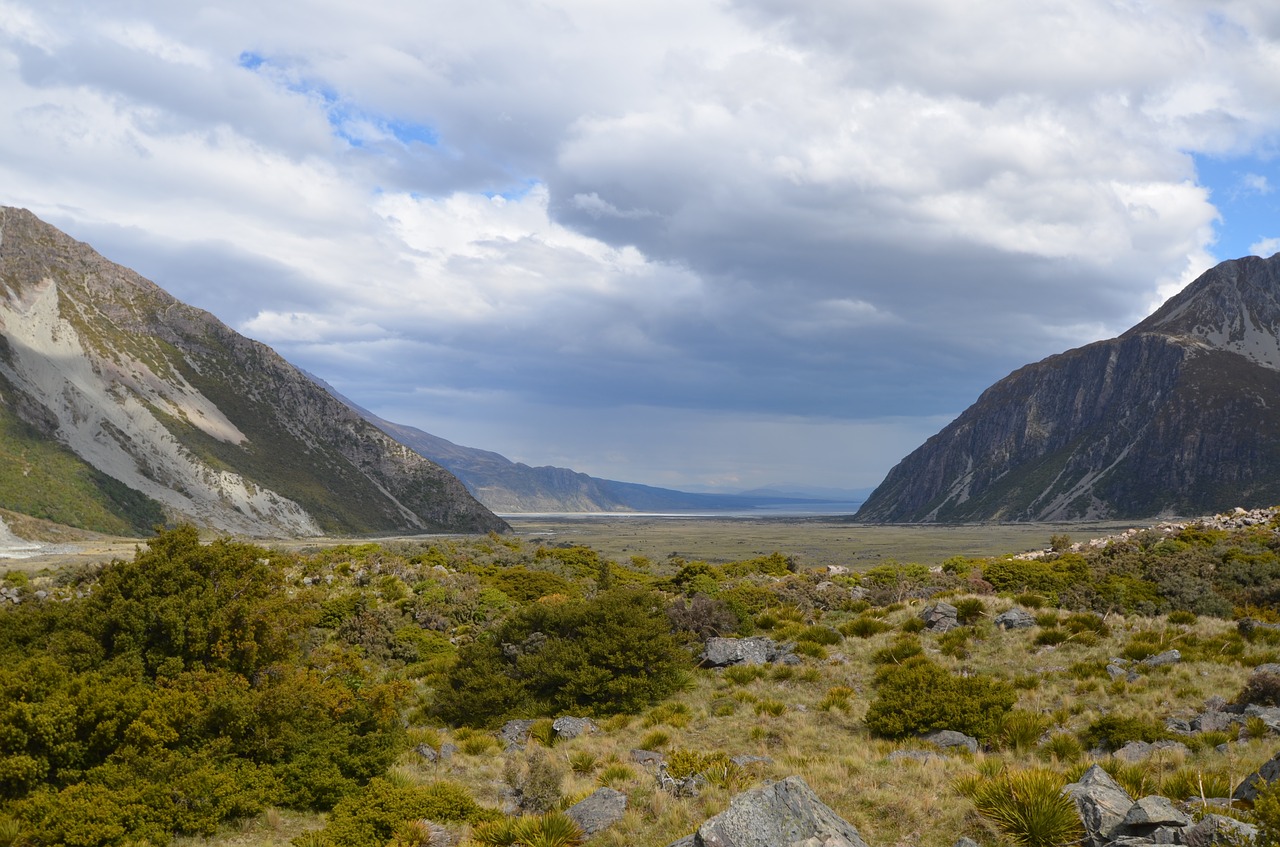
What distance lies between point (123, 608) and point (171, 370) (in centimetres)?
16740

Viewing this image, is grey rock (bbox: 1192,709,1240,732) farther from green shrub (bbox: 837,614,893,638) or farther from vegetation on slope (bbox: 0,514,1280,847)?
green shrub (bbox: 837,614,893,638)

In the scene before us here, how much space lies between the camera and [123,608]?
16.0 meters

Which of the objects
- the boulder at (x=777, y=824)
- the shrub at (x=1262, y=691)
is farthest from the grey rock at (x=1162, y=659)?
the boulder at (x=777, y=824)

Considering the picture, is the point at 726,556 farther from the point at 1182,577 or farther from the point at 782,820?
the point at 782,820

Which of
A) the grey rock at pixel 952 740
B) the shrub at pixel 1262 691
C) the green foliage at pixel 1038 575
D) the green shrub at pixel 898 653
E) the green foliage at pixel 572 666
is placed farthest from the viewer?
the green foliage at pixel 1038 575

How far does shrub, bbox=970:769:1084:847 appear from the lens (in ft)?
29.3

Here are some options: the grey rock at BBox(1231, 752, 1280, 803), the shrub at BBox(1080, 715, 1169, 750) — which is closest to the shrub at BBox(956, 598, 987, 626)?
the shrub at BBox(1080, 715, 1169, 750)

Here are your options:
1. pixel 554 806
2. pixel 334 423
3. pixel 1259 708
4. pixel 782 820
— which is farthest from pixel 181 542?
pixel 334 423

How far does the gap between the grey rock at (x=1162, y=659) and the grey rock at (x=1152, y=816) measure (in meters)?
11.0

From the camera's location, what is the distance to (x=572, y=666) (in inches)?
766

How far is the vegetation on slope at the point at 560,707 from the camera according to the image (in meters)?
10.9

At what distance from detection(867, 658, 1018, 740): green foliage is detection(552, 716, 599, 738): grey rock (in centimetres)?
649

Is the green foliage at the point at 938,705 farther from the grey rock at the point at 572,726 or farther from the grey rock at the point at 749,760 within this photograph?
the grey rock at the point at 572,726

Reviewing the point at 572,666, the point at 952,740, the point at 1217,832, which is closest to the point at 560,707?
the point at 572,666
